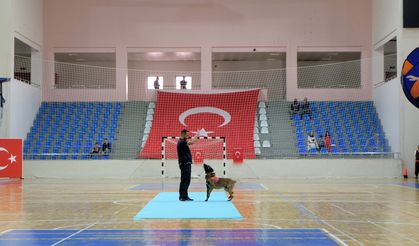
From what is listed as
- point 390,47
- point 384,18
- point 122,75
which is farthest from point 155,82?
point 390,47

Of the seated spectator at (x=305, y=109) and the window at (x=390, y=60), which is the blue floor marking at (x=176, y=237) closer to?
the seated spectator at (x=305, y=109)

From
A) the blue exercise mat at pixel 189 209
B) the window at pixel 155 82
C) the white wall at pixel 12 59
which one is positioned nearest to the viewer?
the blue exercise mat at pixel 189 209

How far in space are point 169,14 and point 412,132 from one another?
18385mm

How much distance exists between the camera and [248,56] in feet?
138

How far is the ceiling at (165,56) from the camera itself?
40.8m

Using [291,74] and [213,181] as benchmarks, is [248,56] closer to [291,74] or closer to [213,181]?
[291,74]

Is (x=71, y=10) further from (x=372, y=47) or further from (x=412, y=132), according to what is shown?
(x=412, y=132)

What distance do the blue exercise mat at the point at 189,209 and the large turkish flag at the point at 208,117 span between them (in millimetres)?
16597

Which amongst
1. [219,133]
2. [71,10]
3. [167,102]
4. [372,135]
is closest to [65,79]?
[71,10]

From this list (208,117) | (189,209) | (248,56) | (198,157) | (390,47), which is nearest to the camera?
(189,209)

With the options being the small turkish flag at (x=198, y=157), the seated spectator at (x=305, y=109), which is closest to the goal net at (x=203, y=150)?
the small turkish flag at (x=198, y=157)

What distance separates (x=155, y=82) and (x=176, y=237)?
31.1 meters

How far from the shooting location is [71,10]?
1513 inches

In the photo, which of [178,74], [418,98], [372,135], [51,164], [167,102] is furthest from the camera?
[178,74]
